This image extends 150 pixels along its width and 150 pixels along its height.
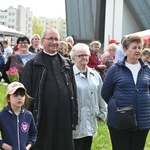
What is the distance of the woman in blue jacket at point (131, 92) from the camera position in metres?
4.04

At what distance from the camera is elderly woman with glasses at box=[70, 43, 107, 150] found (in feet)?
14.4

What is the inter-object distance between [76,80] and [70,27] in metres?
39.6

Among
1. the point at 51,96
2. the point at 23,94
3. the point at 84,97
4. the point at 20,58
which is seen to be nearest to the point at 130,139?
the point at 84,97

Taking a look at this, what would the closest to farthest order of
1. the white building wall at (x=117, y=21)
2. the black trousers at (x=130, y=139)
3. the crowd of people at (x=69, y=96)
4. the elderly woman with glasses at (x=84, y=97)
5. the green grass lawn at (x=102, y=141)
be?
the crowd of people at (x=69, y=96)
the black trousers at (x=130, y=139)
the elderly woman with glasses at (x=84, y=97)
the green grass lawn at (x=102, y=141)
the white building wall at (x=117, y=21)

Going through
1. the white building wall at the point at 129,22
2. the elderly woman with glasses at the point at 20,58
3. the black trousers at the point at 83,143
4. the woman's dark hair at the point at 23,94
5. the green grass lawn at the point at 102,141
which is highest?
the white building wall at the point at 129,22

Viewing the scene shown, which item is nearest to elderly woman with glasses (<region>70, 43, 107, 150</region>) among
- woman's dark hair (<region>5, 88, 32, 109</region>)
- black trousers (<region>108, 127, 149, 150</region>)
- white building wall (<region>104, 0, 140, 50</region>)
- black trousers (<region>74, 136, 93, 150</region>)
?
black trousers (<region>74, 136, 93, 150</region>)

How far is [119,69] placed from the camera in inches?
164

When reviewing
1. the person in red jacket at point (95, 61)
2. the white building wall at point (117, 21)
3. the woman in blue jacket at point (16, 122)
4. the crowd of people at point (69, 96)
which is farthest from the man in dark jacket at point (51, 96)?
the white building wall at point (117, 21)

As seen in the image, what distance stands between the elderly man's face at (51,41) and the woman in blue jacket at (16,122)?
0.63m

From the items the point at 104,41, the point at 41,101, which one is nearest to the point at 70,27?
the point at 104,41

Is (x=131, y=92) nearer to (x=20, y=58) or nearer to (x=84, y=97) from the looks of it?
(x=84, y=97)

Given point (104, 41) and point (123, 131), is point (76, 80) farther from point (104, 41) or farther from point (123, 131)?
point (104, 41)

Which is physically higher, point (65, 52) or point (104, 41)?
point (104, 41)

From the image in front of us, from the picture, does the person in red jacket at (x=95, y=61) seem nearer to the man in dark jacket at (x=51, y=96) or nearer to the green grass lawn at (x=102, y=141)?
the green grass lawn at (x=102, y=141)
